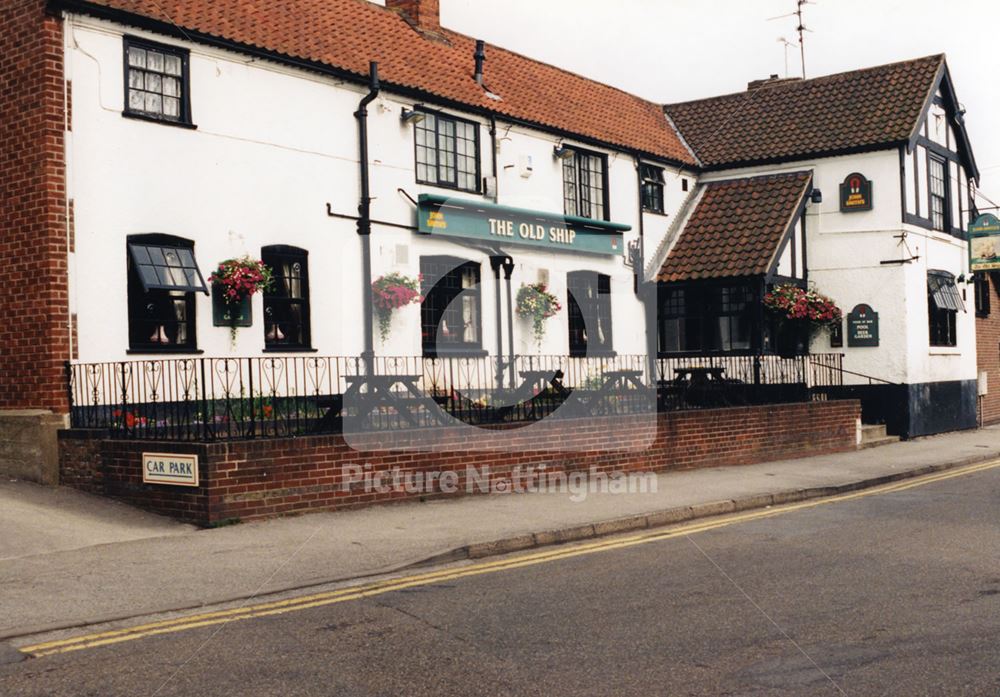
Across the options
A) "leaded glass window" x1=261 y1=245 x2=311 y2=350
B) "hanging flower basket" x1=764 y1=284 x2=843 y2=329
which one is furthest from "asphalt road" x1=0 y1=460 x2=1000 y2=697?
"hanging flower basket" x1=764 y1=284 x2=843 y2=329

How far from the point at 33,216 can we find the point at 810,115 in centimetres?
1941

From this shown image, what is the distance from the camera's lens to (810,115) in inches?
1035

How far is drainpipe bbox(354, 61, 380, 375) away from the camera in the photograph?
17.2 meters

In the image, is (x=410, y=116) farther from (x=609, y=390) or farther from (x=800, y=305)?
(x=800, y=305)

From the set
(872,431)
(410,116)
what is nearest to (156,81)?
(410,116)

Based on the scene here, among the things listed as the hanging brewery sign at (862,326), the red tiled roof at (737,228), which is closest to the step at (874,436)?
the hanging brewery sign at (862,326)

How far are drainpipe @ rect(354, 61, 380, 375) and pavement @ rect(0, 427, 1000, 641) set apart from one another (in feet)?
15.6

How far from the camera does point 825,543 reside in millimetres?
10289

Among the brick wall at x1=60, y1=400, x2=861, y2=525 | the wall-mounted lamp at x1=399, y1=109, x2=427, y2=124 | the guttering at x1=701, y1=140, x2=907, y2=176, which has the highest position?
the guttering at x1=701, y1=140, x2=907, y2=176

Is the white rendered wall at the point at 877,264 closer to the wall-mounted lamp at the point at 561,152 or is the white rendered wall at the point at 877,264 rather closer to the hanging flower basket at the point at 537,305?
the wall-mounted lamp at the point at 561,152

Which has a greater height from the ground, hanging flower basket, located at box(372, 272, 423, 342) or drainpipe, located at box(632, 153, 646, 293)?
drainpipe, located at box(632, 153, 646, 293)

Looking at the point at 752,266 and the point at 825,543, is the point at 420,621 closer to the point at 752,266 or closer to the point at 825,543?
the point at 825,543

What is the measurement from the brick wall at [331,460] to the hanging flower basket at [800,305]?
6.02m

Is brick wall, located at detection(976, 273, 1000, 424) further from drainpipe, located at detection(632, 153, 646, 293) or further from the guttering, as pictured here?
drainpipe, located at detection(632, 153, 646, 293)
